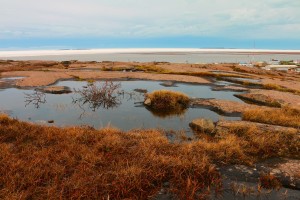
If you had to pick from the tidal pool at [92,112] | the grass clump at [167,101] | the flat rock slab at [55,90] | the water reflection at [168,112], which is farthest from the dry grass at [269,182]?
the flat rock slab at [55,90]

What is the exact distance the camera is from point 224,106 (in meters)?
17.5

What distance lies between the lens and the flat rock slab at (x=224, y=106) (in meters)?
16.7

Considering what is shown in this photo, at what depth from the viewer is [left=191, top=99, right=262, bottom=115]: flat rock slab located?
16656 mm

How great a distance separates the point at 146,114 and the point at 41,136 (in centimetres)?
711

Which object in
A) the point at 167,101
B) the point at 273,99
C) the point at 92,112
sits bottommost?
the point at 92,112

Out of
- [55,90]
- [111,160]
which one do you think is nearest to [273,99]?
[111,160]

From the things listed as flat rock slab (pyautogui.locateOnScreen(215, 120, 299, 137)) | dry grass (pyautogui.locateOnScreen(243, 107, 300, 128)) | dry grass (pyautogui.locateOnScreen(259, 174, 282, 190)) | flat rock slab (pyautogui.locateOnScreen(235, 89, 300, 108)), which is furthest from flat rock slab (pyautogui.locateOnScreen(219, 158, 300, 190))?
flat rock slab (pyautogui.locateOnScreen(235, 89, 300, 108))

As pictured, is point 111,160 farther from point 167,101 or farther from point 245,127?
point 167,101

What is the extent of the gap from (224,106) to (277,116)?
144 inches

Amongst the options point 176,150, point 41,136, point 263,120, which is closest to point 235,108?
point 263,120

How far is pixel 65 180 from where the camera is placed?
23.4ft

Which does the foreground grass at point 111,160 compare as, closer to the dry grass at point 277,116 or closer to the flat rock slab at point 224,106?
the dry grass at point 277,116

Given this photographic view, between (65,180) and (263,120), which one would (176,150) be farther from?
(263,120)

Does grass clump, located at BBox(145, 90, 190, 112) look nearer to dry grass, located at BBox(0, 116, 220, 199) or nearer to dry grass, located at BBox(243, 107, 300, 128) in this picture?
dry grass, located at BBox(243, 107, 300, 128)
